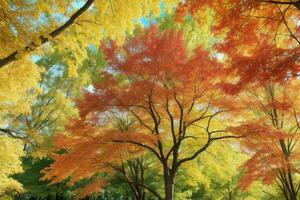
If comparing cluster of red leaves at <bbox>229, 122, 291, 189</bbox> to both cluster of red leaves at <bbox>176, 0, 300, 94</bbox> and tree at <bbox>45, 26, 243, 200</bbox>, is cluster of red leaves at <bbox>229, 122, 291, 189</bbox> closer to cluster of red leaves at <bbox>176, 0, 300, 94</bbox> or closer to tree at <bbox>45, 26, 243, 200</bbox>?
tree at <bbox>45, 26, 243, 200</bbox>

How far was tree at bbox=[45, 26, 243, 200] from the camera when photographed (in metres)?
10.4

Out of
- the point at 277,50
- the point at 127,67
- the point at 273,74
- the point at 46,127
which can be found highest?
the point at 46,127

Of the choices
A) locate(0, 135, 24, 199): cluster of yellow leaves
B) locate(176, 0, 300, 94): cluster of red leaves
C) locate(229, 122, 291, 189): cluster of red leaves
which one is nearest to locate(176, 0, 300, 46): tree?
locate(176, 0, 300, 94): cluster of red leaves

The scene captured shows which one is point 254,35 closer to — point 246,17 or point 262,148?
point 246,17

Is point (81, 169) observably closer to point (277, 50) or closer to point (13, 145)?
point (13, 145)

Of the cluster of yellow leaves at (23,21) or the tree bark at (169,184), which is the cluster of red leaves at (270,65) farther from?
the tree bark at (169,184)

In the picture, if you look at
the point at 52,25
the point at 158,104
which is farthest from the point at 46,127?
the point at 52,25

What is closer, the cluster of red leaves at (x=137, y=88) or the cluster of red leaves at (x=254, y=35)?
the cluster of red leaves at (x=254, y=35)

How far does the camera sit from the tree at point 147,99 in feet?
34.2

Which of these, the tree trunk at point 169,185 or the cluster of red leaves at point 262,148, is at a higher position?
the cluster of red leaves at point 262,148

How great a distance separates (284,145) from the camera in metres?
13.4

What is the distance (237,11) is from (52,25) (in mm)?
3520

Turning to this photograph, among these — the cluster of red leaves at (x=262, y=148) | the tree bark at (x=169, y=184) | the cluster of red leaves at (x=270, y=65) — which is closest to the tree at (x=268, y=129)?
the cluster of red leaves at (x=262, y=148)

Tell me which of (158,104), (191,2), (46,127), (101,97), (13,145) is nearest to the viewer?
(191,2)
